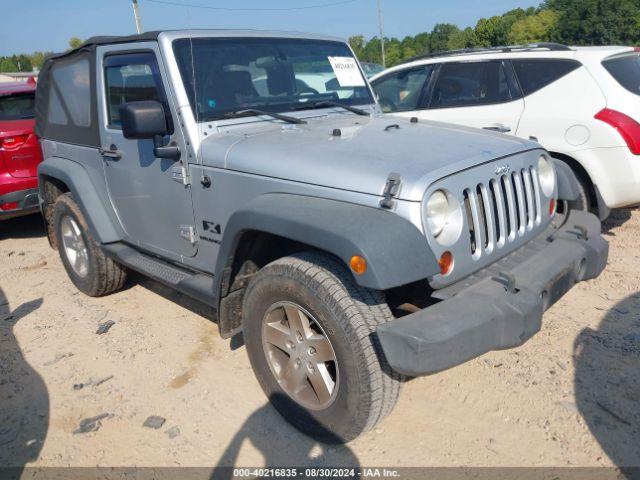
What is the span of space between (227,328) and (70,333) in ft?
Answer: 5.61

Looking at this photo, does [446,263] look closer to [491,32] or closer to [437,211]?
[437,211]

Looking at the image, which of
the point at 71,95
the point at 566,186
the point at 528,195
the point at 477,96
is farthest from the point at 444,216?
the point at 477,96

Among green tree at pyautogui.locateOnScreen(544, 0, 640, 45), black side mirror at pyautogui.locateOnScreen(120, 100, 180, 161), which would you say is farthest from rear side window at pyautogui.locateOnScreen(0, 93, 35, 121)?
green tree at pyautogui.locateOnScreen(544, 0, 640, 45)

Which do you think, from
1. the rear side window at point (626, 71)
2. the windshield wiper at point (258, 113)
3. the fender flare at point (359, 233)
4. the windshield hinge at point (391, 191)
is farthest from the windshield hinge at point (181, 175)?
the rear side window at point (626, 71)

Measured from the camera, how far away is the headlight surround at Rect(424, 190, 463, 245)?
241 cm

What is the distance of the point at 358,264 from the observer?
2146mm

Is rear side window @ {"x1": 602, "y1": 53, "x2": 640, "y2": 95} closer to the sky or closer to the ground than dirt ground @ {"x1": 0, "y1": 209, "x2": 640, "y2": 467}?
closer to the sky

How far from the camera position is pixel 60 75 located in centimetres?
456

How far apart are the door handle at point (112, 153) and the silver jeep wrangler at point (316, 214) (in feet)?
0.05

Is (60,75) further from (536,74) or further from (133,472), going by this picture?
(536,74)

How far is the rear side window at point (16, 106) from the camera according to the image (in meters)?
6.17

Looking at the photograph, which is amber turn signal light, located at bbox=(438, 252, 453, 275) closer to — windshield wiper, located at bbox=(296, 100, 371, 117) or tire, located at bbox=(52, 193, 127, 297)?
windshield wiper, located at bbox=(296, 100, 371, 117)

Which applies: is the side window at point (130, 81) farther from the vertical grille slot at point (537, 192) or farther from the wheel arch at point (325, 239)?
the vertical grille slot at point (537, 192)

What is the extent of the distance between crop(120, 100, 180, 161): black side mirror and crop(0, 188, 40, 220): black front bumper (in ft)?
11.1
